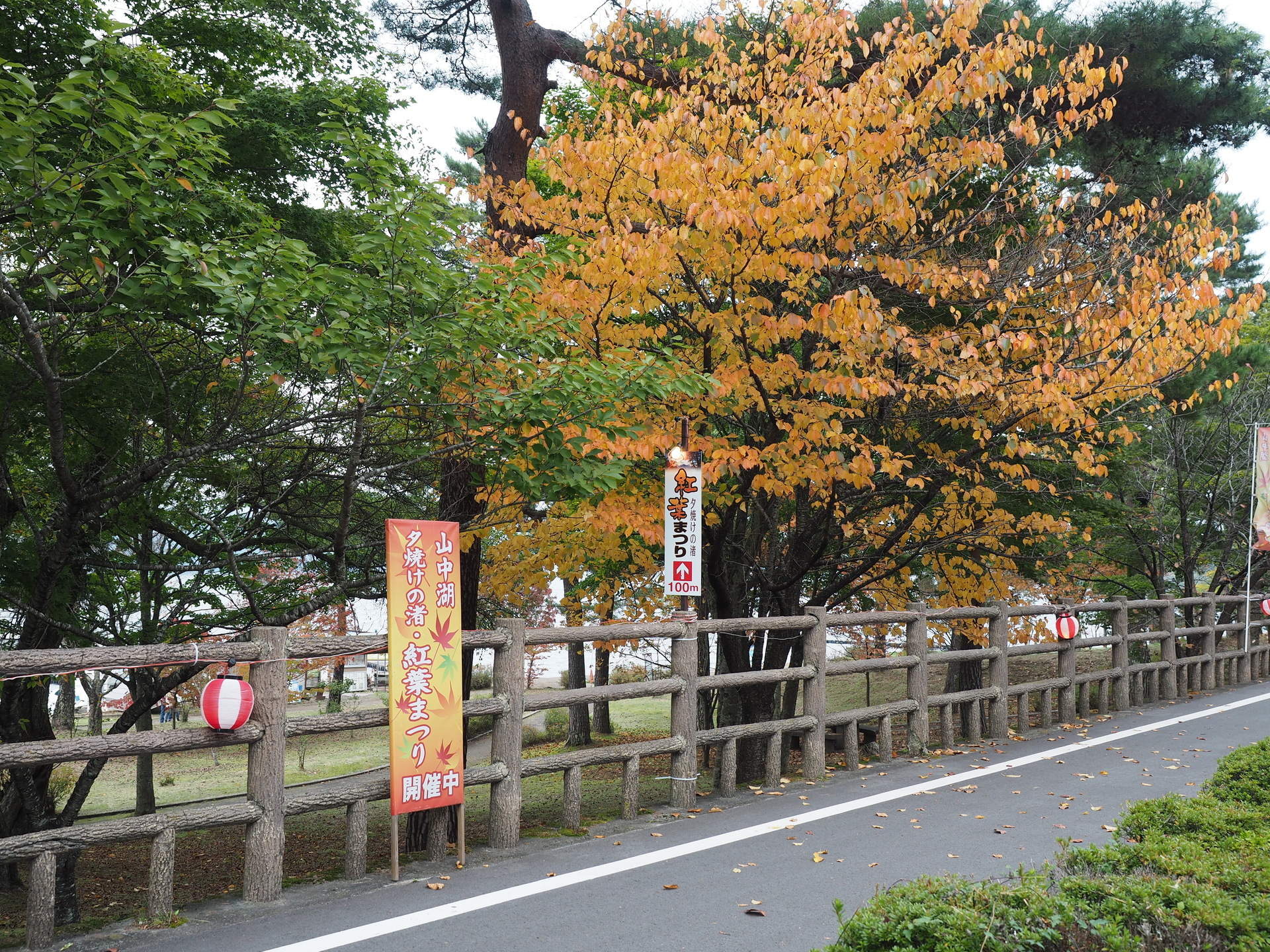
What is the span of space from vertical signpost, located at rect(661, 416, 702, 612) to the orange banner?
6.51ft

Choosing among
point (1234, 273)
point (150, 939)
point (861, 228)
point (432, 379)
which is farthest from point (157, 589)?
point (1234, 273)

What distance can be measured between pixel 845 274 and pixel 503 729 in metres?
5.28

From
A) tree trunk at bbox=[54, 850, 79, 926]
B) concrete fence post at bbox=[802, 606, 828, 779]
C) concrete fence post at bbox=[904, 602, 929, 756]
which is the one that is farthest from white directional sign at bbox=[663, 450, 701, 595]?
tree trunk at bbox=[54, 850, 79, 926]

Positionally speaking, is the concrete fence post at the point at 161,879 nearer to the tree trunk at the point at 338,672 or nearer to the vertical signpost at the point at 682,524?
the vertical signpost at the point at 682,524

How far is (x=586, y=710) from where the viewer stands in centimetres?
2025

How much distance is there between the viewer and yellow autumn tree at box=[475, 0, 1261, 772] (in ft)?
24.5

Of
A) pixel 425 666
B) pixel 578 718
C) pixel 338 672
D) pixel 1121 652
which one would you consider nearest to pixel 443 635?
pixel 425 666

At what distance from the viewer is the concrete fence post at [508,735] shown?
600 cm

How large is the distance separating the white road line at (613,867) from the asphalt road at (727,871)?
0.01 meters

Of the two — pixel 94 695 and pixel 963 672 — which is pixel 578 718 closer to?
pixel 963 672

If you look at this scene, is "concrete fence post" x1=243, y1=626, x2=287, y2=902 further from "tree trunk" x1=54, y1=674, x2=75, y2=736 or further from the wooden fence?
A: "tree trunk" x1=54, y1=674, x2=75, y2=736

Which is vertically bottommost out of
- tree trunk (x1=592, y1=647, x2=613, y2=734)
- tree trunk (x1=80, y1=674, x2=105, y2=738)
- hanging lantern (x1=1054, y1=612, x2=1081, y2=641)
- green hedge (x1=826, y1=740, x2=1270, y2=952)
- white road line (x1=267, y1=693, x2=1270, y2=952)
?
tree trunk (x1=592, y1=647, x2=613, y2=734)

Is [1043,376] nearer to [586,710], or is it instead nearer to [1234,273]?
[586,710]

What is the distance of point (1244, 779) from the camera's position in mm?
5602
